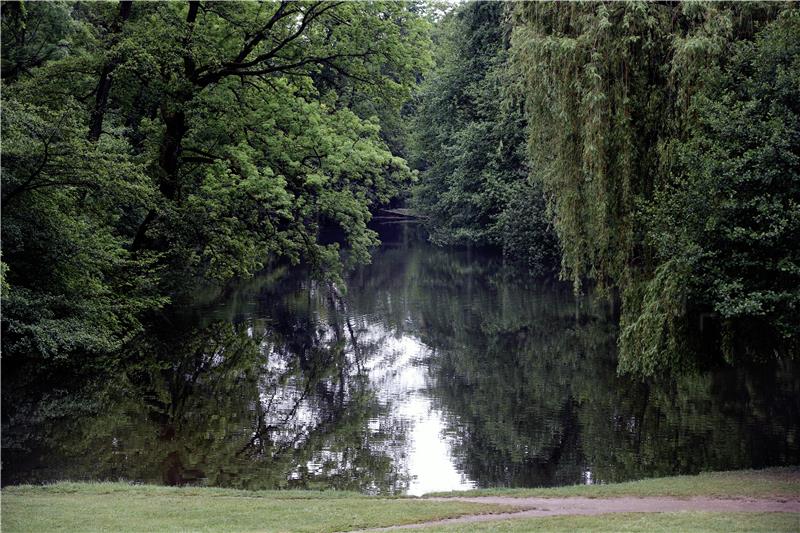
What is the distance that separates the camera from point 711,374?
21.6m

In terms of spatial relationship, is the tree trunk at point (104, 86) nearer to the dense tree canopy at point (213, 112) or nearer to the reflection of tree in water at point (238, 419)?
the dense tree canopy at point (213, 112)

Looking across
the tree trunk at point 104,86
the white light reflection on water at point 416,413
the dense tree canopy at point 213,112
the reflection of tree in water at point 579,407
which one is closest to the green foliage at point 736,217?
the reflection of tree in water at point 579,407

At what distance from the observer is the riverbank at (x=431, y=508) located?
32.2 ft

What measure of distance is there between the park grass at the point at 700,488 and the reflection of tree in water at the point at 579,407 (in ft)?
4.79

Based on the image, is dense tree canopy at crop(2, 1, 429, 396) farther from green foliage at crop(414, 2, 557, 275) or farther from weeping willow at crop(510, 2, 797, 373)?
green foliage at crop(414, 2, 557, 275)

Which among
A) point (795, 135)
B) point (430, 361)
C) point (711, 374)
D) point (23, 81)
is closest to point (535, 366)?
point (430, 361)

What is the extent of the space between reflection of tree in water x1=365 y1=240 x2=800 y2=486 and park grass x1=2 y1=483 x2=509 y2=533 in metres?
3.90

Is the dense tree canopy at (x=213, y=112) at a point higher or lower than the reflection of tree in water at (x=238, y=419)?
higher

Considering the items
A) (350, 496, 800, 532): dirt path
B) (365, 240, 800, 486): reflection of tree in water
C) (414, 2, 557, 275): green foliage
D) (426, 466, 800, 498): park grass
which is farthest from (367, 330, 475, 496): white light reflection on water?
(414, 2, 557, 275): green foliage

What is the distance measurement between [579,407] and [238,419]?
7887mm

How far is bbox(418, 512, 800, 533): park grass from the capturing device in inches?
372

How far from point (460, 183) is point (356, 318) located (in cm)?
1941

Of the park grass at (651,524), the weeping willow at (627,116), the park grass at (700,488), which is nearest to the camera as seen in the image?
the park grass at (651,524)

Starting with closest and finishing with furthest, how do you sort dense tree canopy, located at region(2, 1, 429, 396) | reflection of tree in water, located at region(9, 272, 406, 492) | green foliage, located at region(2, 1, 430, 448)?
reflection of tree in water, located at region(9, 272, 406, 492) < green foliage, located at region(2, 1, 430, 448) < dense tree canopy, located at region(2, 1, 429, 396)
